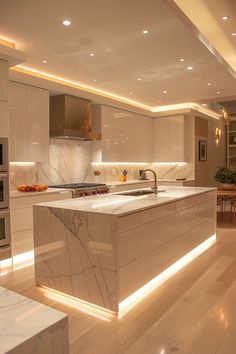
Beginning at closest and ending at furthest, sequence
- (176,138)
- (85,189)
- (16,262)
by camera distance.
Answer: (16,262), (85,189), (176,138)

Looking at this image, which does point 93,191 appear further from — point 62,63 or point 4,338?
point 4,338

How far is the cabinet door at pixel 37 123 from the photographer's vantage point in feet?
15.3

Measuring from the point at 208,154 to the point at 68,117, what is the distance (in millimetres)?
5138

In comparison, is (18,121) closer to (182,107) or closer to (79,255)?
(79,255)

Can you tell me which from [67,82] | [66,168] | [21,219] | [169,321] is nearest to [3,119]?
[21,219]

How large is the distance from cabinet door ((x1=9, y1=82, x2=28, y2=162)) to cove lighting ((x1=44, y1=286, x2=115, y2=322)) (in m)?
2.19

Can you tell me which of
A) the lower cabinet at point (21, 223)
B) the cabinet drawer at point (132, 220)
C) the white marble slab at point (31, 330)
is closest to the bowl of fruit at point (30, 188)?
the lower cabinet at point (21, 223)

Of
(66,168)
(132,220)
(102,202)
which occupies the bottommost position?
(132,220)

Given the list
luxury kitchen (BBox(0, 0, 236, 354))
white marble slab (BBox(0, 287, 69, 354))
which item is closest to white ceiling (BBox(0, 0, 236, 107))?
luxury kitchen (BBox(0, 0, 236, 354))

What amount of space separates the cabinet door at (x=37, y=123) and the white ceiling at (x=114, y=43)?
1.40 ft

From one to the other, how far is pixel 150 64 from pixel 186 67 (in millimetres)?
548

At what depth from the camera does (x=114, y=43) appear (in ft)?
11.4

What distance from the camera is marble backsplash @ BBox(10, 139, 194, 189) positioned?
5001 mm

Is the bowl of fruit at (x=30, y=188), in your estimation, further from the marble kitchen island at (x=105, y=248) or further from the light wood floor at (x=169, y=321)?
the marble kitchen island at (x=105, y=248)
